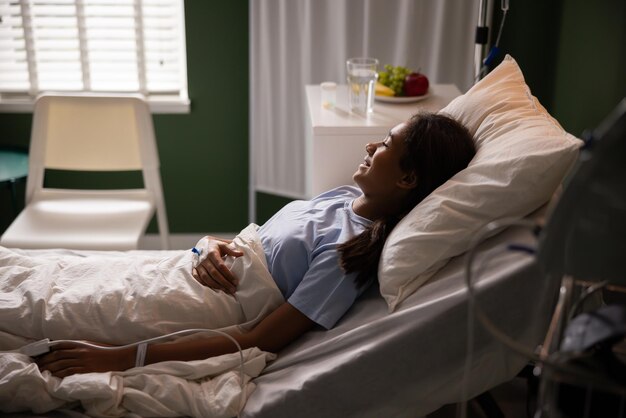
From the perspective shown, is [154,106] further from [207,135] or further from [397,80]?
[397,80]

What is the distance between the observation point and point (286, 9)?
2980 mm

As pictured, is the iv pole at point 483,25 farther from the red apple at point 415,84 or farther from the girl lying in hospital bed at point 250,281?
the girl lying in hospital bed at point 250,281

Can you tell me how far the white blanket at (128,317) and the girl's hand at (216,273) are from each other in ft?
0.06

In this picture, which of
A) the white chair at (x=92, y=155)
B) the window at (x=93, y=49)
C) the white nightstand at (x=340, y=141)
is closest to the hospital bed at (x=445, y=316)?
the white nightstand at (x=340, y=141)

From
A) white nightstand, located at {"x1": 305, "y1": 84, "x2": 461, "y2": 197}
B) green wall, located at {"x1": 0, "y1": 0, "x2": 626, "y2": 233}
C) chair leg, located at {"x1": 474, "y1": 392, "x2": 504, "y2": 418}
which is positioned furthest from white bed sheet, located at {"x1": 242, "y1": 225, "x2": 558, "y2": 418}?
green wall, located at {"x1": 0, "y1": 0, "x2": 626, "y2": 233}

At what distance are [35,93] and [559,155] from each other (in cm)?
244

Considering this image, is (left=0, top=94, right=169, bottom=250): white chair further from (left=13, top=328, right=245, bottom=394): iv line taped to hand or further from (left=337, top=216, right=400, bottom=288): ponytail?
(left=337, top=216, right=400, bottom=288): ponytail

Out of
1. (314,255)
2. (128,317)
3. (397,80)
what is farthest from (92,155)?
(314,255)

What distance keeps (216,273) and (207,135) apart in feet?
5.21

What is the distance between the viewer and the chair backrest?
272 cm

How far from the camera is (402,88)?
2592 millimetres

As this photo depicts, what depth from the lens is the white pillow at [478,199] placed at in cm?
155

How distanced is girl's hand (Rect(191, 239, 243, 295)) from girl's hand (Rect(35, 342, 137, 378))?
0.24 meters

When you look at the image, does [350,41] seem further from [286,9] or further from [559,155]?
[559,155]
